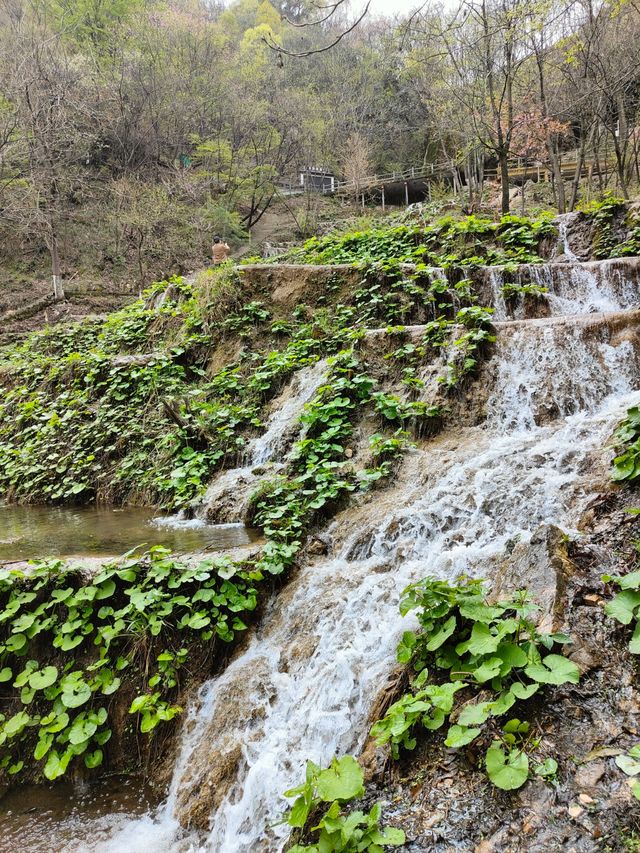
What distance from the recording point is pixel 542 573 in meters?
2.65

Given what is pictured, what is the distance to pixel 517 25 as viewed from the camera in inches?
362

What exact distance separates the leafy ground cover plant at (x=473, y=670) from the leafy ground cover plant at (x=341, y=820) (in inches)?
11.3

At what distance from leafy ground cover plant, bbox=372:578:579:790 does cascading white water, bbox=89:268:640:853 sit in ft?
1.50

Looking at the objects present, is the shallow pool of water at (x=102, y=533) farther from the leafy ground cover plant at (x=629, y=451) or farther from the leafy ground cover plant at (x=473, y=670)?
the leafy ground cover plant at (x=629, y=451)

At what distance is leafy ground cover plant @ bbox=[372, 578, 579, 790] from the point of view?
6.38 feet

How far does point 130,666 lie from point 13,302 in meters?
19.3

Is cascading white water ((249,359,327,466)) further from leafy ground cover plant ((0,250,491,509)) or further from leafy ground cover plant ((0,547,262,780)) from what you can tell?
leafy ground cover plant ((0,547,262,780))

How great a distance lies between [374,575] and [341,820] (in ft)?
6.01

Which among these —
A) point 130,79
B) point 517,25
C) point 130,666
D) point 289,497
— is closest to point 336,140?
point 130,79

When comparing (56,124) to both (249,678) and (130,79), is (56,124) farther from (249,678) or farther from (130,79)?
(249,678)

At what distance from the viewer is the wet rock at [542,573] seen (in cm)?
239

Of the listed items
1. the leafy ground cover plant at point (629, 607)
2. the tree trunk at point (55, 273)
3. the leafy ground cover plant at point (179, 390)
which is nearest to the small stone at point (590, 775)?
the leafy ground cover plant at point (629, 607)

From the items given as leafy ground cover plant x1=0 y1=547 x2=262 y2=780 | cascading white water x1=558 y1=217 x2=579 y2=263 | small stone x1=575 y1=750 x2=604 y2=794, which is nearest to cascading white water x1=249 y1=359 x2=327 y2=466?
leafy ground cover plant x1=0 y1=547 x2=262 y2=780

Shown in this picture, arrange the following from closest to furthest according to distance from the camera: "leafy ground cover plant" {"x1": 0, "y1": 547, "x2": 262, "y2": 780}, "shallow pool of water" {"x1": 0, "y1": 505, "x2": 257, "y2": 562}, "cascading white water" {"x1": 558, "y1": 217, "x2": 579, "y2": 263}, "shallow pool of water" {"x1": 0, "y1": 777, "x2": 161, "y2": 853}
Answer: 1. "shallow pool of water" {"x1": 0, "y1": 777, "x2": 161, "y2": 853}
2. "leafy ground cover plant" {"x1": 0, "y1": 547, "x2": 262, "y2": 780}
3. "shallow pool of water" {"x1": 0, "y1": 505, "x2": 257, "y2": 562}
4. "cascading white water" {"x1": 558, "y1": 217, "x2": 579, "y2": 263}
